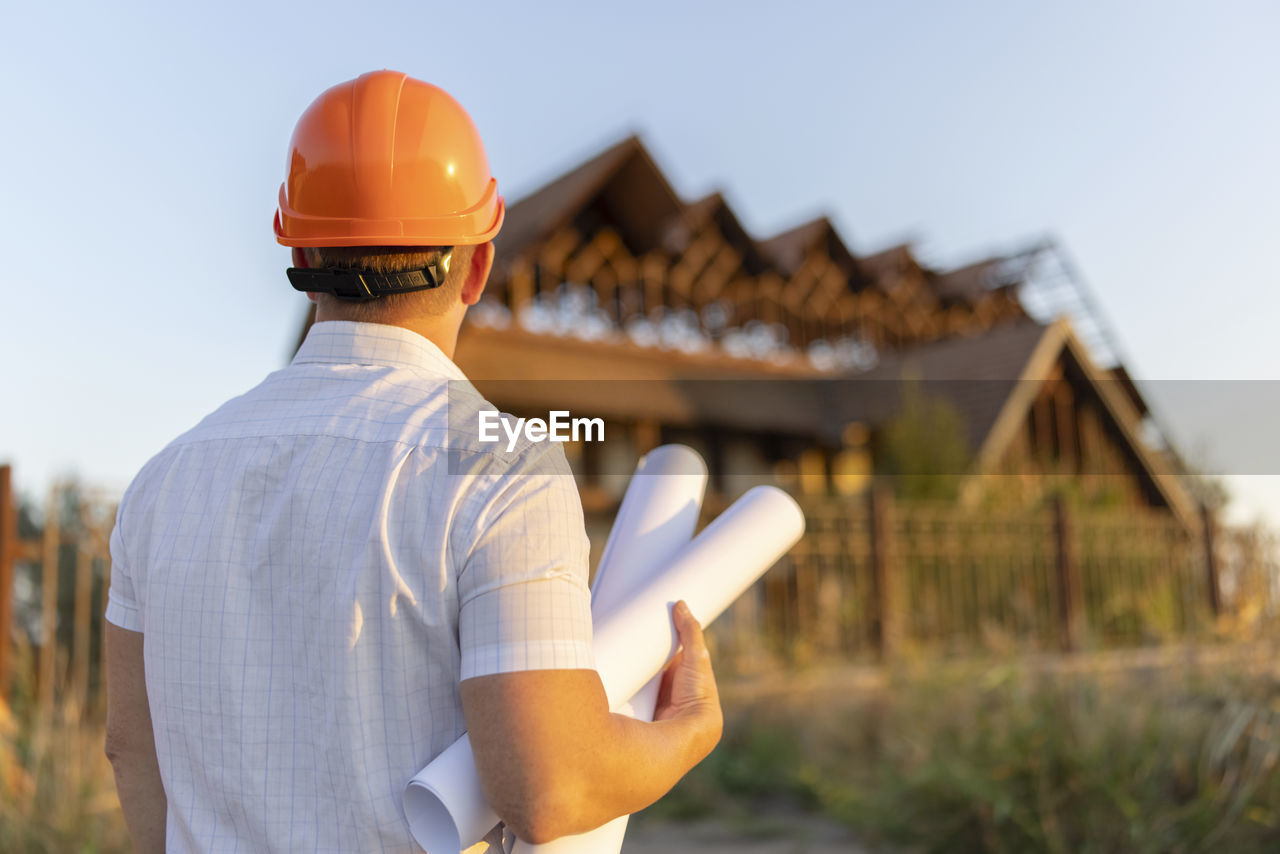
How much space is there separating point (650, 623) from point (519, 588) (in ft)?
0.91

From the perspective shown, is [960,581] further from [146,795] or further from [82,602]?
[146,795]

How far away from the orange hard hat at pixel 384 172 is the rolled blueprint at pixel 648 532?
0.45 metres

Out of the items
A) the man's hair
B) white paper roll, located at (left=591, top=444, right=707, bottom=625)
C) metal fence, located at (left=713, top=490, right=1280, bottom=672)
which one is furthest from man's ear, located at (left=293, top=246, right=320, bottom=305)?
metal fence, located at (left=713, top=490, right=1280, bottom=672)

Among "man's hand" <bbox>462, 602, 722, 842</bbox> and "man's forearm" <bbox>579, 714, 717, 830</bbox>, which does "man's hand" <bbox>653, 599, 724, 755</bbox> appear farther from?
"man's hand" <bbox>462, 602, 722, 842</bbox>

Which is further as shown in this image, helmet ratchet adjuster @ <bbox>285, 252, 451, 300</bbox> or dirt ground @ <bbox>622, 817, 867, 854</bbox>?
dirt ground @ <bbox>622, 817, 867, 854</bbox>

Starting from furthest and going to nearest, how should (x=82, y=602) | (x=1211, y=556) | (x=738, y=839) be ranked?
(x=1211, y=556), (x=82, y=602), (x=738, y=839)

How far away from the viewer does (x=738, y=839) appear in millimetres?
5625

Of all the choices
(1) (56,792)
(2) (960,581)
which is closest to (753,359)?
(2) (960,581)

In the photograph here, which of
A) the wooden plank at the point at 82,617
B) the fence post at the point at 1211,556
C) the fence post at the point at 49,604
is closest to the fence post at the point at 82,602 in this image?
the wooden plank at the point at 82,617

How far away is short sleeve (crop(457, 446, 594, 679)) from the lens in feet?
3.55

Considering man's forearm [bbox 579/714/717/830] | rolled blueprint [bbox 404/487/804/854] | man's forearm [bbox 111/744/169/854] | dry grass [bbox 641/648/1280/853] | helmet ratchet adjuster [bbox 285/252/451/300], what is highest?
helmet ratchet adjuster [bbox 285/252/451/300]

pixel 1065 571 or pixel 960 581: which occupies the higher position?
pixel 960 581

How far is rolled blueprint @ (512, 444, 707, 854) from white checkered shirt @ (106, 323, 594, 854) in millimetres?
245

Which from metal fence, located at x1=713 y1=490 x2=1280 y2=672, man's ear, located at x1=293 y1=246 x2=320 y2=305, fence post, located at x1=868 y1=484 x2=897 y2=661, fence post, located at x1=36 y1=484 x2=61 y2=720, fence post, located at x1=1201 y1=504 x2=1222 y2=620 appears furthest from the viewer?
fence post, located at x1=1201 y1=504 x2=1222 y2=620
